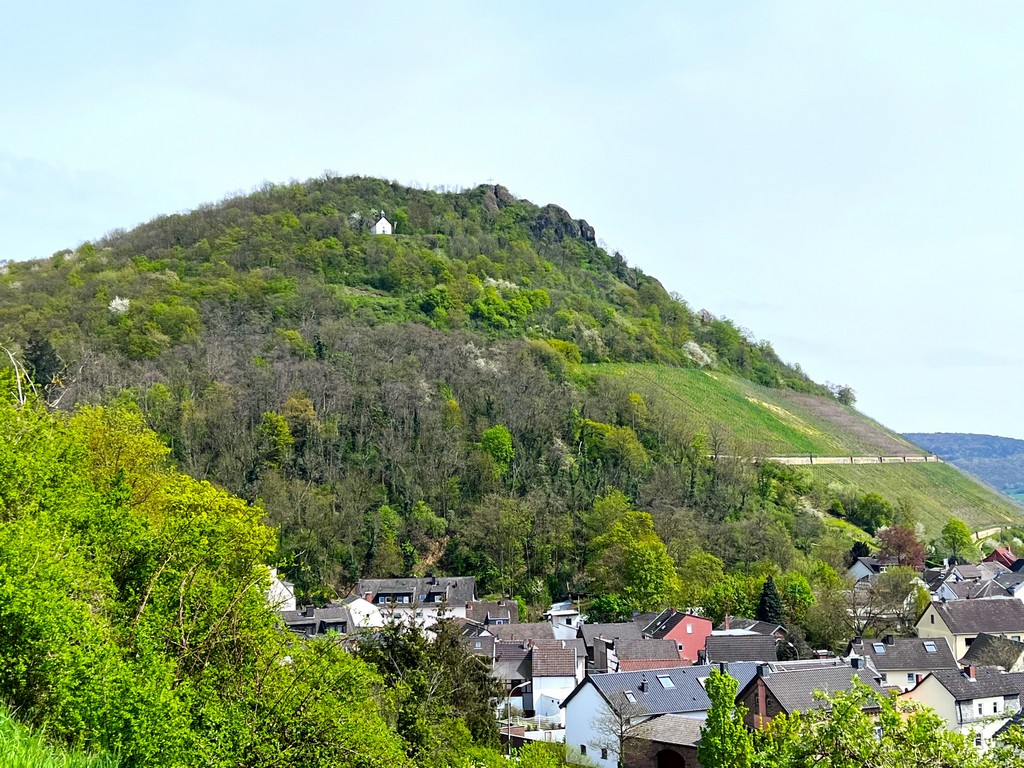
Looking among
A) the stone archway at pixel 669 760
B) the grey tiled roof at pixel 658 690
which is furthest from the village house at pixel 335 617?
the stone archway at pixel 669 760

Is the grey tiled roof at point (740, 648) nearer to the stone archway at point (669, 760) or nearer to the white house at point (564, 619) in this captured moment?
the white house at point (564, 619)

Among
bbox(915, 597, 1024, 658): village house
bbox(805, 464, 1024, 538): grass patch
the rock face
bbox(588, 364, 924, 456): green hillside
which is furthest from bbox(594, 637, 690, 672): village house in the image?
the rock face

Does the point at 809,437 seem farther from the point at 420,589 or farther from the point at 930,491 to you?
the point at 420,589

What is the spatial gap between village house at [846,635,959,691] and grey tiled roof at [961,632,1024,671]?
2739mm

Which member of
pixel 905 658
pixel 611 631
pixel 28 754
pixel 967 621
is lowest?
pixel 611 631

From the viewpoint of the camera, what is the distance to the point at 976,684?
37.2 meters

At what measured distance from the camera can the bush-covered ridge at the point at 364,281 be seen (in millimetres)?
79125

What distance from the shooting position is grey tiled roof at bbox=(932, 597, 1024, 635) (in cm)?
5216

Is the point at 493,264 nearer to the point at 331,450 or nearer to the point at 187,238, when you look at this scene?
the point at 187,238

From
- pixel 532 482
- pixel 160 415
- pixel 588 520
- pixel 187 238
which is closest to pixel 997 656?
pixel 588 520

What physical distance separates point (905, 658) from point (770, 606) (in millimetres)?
10275

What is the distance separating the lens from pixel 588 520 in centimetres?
6109

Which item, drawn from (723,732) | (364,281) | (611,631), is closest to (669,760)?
(723,732)

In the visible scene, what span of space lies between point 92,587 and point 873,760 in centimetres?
1142
